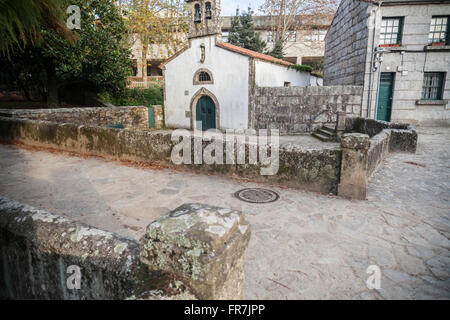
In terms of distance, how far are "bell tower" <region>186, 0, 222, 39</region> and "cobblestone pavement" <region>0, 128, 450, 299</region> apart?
42.1ft

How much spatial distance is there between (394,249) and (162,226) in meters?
3.05

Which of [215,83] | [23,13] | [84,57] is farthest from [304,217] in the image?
[84,57]

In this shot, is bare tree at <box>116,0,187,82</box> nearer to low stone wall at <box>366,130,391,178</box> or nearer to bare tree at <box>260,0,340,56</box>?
bare tree at <box>260,0,340,56</box>

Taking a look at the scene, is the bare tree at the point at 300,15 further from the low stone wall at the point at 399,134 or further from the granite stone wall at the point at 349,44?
the low stone wall at the point at 399,134

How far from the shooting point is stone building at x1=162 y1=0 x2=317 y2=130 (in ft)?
52.2

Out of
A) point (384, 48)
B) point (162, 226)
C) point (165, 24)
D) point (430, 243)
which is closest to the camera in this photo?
point (162, 226)

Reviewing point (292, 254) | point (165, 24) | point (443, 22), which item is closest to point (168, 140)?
point (292, 254)

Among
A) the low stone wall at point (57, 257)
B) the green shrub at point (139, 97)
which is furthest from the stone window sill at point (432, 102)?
the green shrub at point (139, 97)

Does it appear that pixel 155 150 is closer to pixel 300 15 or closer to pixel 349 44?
pixel 349 44

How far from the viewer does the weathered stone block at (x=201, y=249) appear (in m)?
1.36

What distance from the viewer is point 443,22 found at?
1322cm

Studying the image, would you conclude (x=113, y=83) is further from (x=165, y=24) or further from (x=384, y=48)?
(x=384, y=48)

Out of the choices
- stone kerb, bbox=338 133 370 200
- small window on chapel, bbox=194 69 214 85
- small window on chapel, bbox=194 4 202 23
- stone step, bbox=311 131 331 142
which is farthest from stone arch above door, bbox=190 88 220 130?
stone kerb, bbox=338 133 370 200

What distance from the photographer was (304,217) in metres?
4.04
